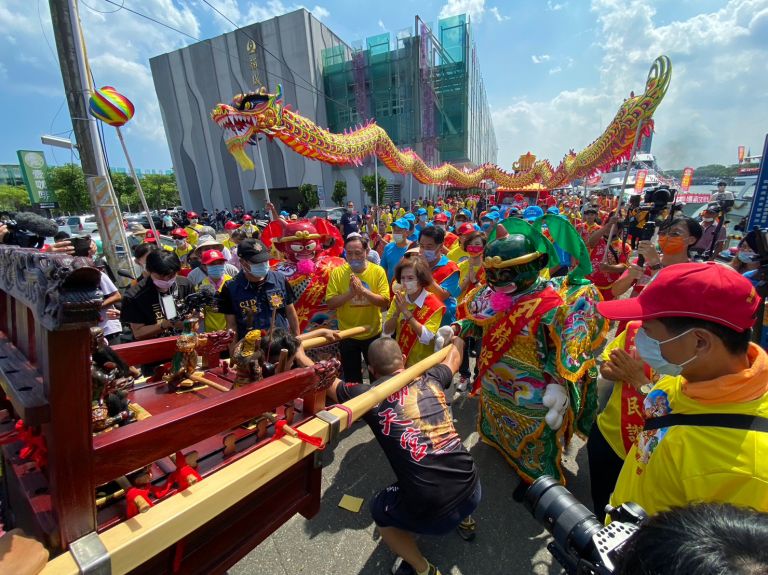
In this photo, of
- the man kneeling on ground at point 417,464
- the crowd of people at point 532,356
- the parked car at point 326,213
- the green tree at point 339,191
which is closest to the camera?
the crowd of people at point 532,356

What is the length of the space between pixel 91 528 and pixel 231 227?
32.1ft

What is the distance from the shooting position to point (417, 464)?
1.65 m

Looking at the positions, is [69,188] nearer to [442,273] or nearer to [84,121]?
[84,121]

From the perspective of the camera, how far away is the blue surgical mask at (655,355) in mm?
1171

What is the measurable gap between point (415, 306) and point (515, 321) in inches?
35.3

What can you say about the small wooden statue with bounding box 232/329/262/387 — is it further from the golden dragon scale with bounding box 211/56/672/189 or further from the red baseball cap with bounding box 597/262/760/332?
the golden dragon scale with bounding box 211/56/672/189

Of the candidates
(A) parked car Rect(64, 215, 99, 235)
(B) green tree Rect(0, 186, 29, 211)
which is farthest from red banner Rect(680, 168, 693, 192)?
(B) green tree Rect(0, 186, 29, 211)

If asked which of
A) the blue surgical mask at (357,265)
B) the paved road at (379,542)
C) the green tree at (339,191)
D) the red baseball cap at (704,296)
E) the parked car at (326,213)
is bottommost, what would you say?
the paved road at (379,542)

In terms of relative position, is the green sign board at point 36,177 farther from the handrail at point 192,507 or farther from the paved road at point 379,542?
the handrail at point 192,507

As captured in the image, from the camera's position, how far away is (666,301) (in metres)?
1.11

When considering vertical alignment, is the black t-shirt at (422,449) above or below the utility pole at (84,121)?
below

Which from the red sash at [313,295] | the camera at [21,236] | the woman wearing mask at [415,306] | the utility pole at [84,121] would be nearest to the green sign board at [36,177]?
the utility pole at [84,121]

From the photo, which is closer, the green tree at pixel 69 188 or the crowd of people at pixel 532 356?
the crowd of people at pixel 532 356

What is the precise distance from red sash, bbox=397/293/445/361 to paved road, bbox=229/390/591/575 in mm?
1040
